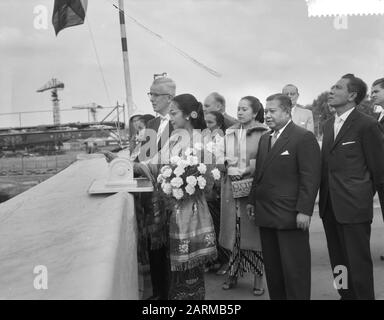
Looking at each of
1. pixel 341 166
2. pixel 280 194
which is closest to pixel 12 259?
pixel 280 194

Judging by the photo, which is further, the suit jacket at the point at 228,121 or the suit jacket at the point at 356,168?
the suit jacket at the point at 228,121

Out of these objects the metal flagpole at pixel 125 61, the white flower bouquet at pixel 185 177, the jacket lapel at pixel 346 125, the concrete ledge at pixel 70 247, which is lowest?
the concrete ledge at pixel 70 247

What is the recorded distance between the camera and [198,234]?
3.28 m

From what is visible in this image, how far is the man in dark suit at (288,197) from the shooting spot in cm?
306

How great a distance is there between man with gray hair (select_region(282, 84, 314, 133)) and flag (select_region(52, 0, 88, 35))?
3.15m

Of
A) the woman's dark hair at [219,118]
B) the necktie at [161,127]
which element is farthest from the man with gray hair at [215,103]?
the necktie at [161,127]

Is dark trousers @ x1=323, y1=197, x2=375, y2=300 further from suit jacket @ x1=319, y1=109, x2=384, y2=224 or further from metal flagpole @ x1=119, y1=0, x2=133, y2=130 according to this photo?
metal flagpole @ x1=119, y1=0, x2=133, y2=130

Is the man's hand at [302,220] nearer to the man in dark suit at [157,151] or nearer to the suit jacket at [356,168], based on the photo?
the suit jacket at [356,168]

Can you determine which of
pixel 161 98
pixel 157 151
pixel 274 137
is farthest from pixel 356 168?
A: pixel 161 98

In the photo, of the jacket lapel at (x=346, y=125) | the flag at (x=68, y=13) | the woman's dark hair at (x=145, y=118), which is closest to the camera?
the jacket lapel at (x=346, y=125)

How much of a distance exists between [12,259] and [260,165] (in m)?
1.96

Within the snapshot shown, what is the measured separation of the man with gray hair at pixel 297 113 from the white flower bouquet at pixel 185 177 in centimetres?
225

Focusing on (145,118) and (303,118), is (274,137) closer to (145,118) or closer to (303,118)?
(303,118)

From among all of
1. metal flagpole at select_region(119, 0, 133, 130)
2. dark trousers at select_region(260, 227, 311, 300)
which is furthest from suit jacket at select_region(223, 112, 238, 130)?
metal flagpole at select_region(119, 0, 133, 130)
